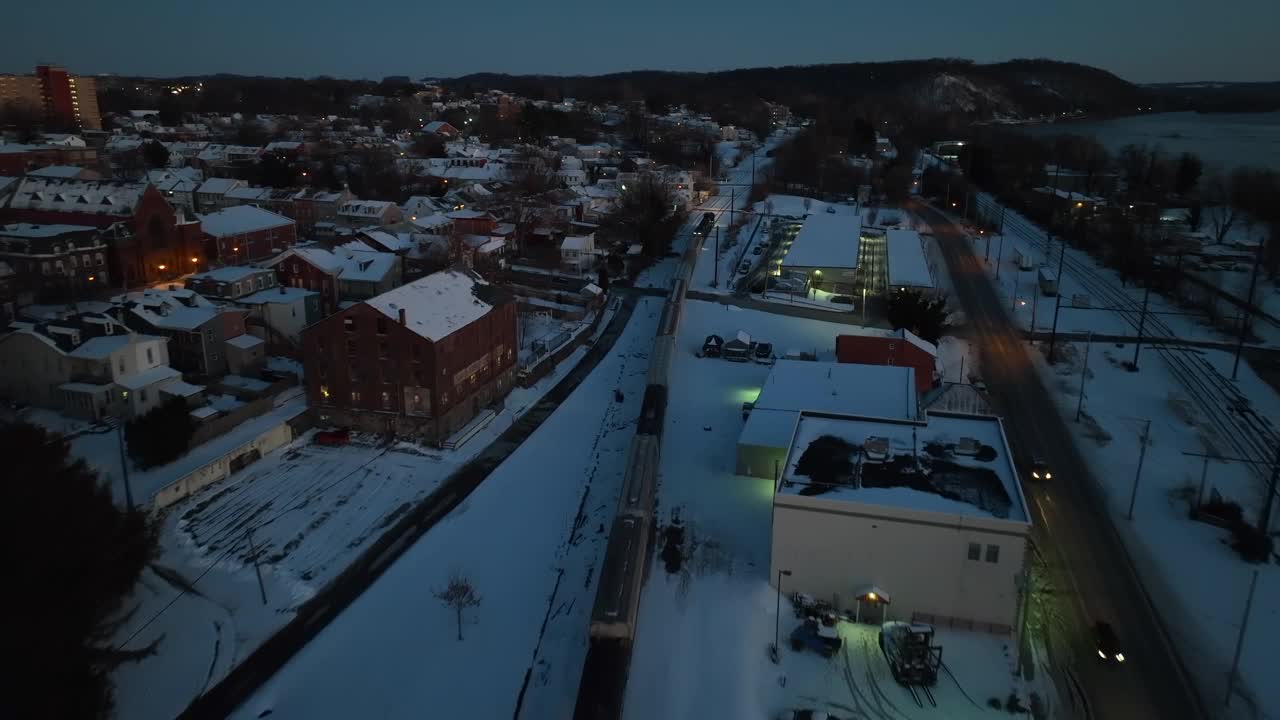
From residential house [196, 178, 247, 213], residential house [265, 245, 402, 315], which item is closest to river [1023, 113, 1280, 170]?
residential house [265, 245, 402, 315]

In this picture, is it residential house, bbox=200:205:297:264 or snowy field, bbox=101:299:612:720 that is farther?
residential house, bbox=200:205:297:264

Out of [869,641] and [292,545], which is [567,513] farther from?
[869,641]

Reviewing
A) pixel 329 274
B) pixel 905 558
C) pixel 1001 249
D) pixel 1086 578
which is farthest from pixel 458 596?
pixel 1001 249

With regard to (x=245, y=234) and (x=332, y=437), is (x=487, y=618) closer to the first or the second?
(x=332, y=437)

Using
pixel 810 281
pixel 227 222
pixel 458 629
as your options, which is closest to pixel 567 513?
pixel 458 629

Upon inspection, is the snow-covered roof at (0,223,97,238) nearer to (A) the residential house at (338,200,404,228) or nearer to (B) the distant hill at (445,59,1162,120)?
(A) the residential house at (338,200,404,228)

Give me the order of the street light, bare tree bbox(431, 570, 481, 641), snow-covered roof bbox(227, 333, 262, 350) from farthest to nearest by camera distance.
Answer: snow-covered roof bbox(227, 333, 262, 350) → bare tree bbox(431, 570, 481, 641) → the street light

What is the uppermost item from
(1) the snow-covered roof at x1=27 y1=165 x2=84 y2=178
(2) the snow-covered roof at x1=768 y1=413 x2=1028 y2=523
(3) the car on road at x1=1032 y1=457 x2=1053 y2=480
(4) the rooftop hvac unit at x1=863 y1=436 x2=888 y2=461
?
(1) the snow-covered roof at x1=27 y1=165 x2=84 y2=178
